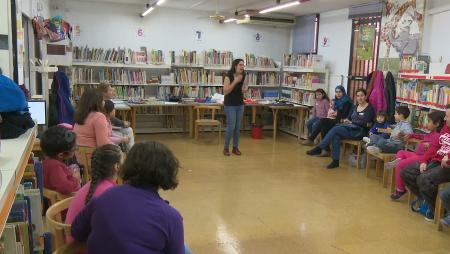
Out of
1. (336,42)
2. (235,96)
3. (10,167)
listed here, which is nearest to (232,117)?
(235,96)

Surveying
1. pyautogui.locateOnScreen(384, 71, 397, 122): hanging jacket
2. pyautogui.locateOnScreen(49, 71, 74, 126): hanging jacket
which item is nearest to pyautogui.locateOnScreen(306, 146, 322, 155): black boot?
pyautogui.locateOnScreen(384, 71, 397, 122): hanging jacket

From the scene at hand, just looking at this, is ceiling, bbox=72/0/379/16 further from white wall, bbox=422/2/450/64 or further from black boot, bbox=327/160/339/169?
black boot, bbox=327/160/339/169

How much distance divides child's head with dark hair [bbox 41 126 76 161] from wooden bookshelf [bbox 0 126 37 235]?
1.00 m

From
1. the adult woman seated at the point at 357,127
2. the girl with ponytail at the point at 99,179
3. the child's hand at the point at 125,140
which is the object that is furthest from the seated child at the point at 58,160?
the adult woman seated at the point at 357,127

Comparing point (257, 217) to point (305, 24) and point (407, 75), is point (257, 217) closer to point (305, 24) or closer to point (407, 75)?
point (407, 75)

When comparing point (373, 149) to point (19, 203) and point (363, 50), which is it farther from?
point (19, 203)

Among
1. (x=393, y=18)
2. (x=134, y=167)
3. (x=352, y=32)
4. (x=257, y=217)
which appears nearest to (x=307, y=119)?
(x=352, y=32)

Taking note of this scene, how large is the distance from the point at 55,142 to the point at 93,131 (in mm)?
608

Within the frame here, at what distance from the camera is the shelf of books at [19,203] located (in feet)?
4.22

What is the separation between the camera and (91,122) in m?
3.63

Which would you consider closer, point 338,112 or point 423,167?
point 423,167

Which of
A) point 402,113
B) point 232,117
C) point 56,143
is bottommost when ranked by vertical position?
point 232,117

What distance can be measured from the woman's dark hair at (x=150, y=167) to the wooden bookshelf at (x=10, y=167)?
39cm

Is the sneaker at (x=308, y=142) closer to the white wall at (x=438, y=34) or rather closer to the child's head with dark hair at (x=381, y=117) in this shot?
the child's head with dark hair at (x=381, y=117)
